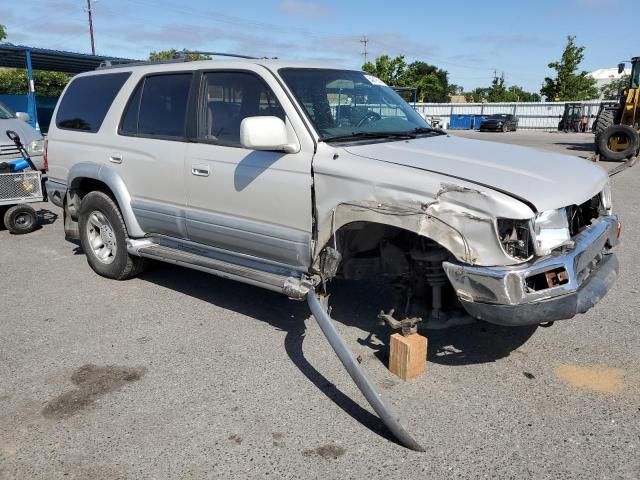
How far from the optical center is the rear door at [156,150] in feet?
14.9

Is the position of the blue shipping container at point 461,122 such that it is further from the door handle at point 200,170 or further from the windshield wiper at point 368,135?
the door handle at point 200,170

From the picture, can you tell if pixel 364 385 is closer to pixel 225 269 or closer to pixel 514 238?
pixel 514 238

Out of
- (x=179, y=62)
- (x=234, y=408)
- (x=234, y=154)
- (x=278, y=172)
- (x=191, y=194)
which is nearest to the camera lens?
(x=234, y=408)

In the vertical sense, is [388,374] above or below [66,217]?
below

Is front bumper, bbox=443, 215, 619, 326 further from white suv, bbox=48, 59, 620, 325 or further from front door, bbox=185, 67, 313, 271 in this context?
front door, bbox=185, 67, 313, 271

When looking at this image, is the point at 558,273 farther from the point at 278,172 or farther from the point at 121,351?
the point at 121,351

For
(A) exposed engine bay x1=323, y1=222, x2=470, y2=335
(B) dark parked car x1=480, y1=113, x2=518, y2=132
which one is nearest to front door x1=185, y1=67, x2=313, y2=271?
(A) exposed engine bay x1=323, y1=222, x2=470, y2=335

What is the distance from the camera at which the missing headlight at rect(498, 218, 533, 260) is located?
3.01m

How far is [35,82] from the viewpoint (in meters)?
36.1

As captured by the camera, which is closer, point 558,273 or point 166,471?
point 166,471

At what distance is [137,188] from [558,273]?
3.51 meters

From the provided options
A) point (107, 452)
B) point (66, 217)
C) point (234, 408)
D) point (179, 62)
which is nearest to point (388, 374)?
point (234, 408)

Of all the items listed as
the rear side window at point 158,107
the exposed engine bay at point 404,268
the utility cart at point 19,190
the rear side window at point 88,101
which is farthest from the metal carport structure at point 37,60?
the exposed engine bay at point 404,268

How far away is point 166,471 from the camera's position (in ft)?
9.04
